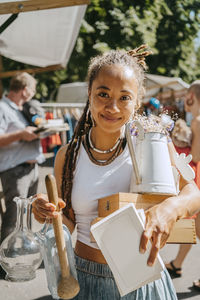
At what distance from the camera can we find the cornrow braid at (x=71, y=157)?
1.31 meters

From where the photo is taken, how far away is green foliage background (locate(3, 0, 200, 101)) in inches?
234

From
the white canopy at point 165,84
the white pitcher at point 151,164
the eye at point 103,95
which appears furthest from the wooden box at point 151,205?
the white canopy at point 165,84

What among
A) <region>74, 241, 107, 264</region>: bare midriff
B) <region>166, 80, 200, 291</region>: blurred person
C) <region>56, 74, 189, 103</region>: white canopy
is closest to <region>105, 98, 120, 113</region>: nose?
<region>74, 241, 107, 264</region>: bare midriff

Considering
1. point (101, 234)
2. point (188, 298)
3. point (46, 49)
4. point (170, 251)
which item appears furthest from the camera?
point (46, 49)

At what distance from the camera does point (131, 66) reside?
124 cm

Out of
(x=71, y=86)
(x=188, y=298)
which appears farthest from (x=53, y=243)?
(x=71, y=86)

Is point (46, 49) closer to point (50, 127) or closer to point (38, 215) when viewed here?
point (50, 127)

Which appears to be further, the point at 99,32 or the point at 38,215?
the point at 99,32

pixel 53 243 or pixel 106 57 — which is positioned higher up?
pixel 106 57

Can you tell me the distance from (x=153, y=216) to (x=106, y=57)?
0.65 m

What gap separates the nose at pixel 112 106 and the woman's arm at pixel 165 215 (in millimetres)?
351

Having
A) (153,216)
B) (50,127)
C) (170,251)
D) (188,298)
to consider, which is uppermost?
(153,216)

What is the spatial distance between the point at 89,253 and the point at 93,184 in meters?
0.27

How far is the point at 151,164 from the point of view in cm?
115
